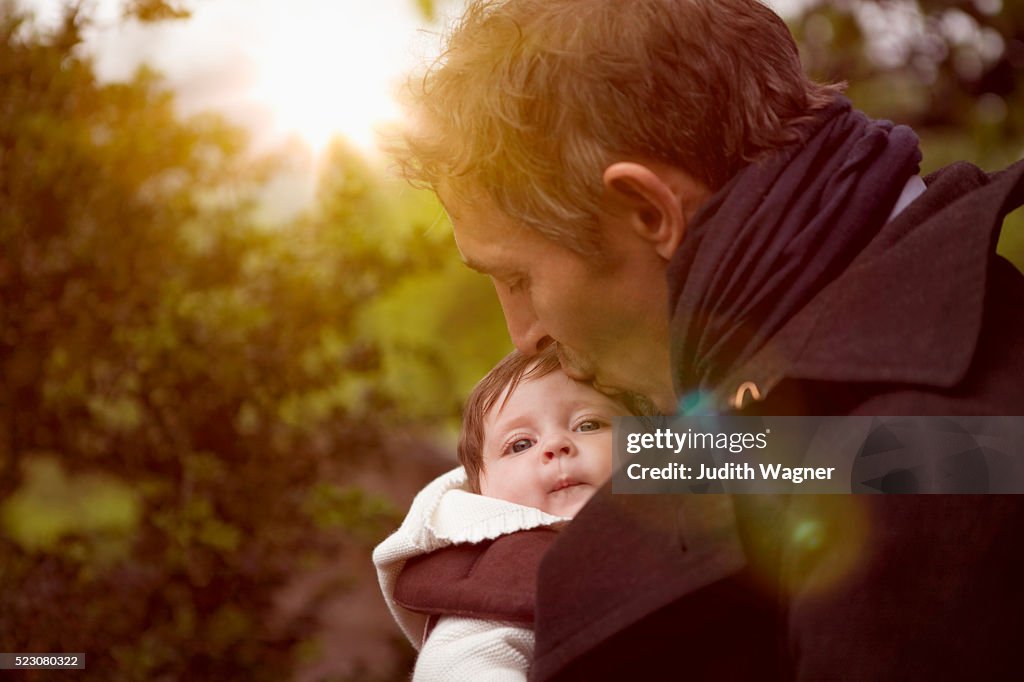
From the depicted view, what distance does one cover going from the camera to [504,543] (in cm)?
204

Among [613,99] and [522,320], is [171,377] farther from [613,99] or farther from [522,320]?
[613,99]

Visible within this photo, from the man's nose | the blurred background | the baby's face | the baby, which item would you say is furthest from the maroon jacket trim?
the blurred background

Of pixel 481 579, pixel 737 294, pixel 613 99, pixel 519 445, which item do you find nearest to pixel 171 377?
pixel 519 445

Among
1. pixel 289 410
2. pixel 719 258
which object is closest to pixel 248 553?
pixel 289 410

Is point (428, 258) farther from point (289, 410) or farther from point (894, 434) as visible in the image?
point (894, 434)

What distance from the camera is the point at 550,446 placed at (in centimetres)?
221

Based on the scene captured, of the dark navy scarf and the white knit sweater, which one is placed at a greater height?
the dark navy scarf

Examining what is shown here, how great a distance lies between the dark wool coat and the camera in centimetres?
140

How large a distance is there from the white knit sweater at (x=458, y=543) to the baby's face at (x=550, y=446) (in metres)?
0.07

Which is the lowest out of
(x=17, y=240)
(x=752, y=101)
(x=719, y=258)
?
(x=719, y=258)

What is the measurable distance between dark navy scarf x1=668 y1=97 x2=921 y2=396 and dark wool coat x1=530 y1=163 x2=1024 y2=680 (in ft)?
0.14

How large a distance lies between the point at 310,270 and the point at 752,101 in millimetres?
2380

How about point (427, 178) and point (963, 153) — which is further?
point (963, 153)

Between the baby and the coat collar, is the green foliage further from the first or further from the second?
the coat collar
